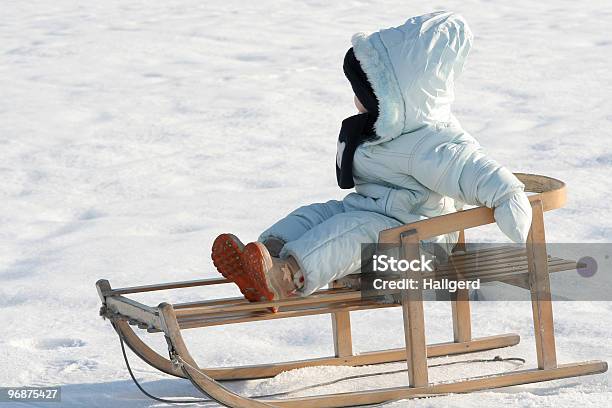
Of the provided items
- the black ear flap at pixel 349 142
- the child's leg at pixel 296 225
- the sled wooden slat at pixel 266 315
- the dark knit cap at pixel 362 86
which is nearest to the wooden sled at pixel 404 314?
the sled wooden slat at pixel 266 315

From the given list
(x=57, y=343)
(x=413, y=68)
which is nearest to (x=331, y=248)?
(x=413, y=68)

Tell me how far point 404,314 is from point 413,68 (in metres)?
0.69

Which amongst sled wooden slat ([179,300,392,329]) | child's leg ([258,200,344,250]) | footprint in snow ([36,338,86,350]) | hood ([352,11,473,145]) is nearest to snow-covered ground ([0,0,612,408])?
footprint in snow ([36,338,86,350])

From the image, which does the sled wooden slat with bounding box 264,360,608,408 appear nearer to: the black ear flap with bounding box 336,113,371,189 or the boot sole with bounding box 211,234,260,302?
the boot sole with bounding box 211,234,260,302

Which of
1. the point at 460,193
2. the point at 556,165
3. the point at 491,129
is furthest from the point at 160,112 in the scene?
the point at 460,193

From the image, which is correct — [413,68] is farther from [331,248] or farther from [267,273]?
[267,273]

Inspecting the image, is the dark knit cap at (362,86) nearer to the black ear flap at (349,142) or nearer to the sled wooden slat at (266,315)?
the black ear flap at (349,142)

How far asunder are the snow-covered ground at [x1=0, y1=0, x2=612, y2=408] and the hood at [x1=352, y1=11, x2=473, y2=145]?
0.75 meters

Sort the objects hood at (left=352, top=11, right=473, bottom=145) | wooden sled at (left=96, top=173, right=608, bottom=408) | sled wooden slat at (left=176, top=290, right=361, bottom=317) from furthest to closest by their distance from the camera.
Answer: hood at (left=352, top=11, right=473, bottom=145) → sled wooden slat at (left=176, top=290, right=361, bottom=317) → wooden sled at (left=96, top=173, right=608, bottom=408)

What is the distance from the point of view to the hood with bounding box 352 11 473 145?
3012 mm

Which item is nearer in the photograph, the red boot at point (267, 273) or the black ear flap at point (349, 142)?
the red boot at point (267, 273)

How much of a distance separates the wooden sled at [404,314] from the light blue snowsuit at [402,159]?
0.10m

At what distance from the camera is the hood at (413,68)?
3.01 meters

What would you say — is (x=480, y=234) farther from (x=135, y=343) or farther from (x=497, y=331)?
(x=135, y=343)
